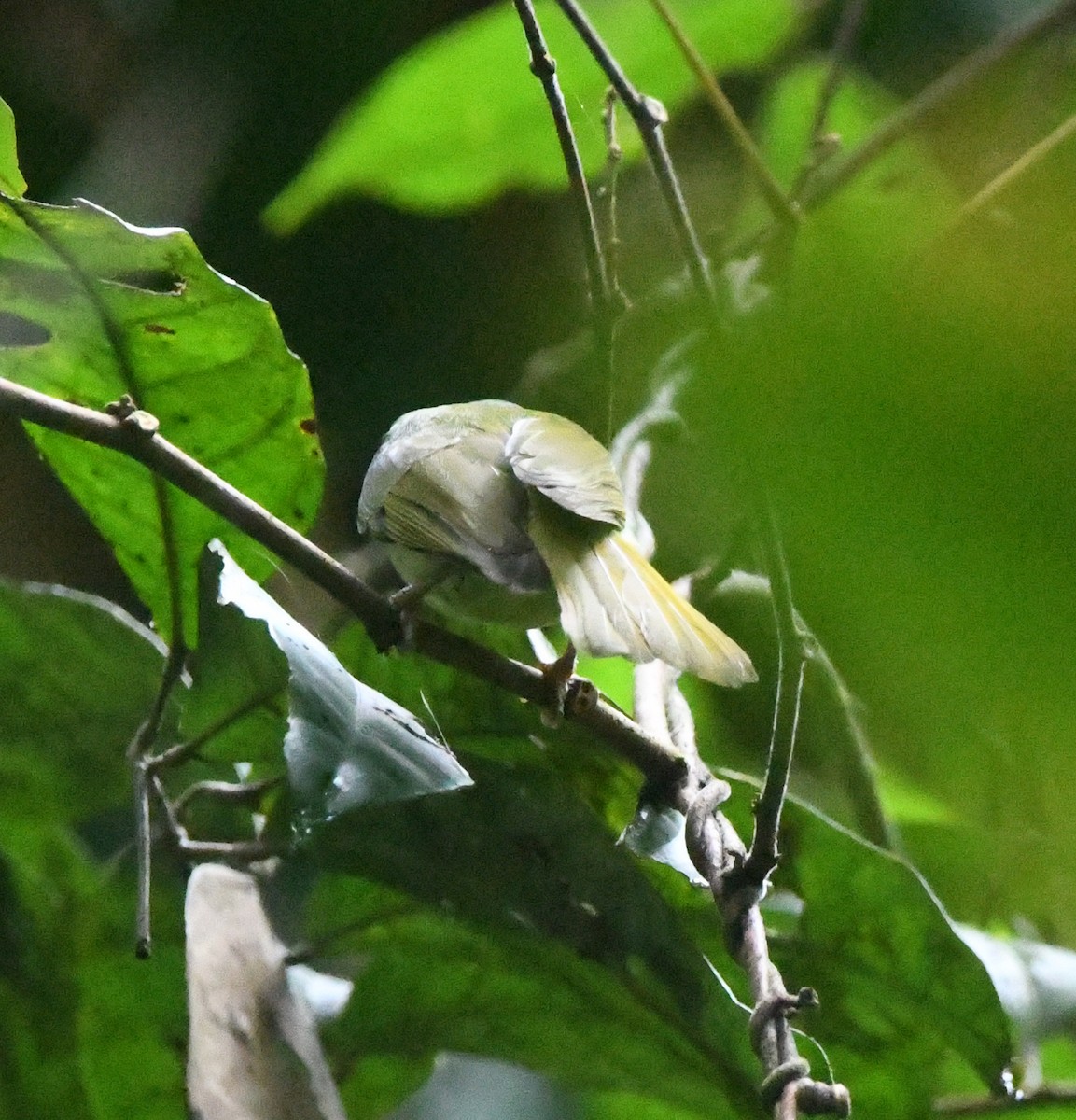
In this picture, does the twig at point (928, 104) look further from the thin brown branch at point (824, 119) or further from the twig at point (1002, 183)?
the twig at point (1002, 183)

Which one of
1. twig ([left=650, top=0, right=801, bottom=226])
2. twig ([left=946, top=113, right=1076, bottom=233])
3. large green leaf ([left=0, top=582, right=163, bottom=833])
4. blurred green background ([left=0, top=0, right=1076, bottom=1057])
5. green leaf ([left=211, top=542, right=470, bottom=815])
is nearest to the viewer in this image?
blurred green background ([left=0, top=0, right=1076, bottom=1057])

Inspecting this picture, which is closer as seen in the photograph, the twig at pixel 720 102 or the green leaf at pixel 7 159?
the green leaf at pixel 7 159

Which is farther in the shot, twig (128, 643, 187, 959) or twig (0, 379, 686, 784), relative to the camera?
twig (128, 643, 187, 959)

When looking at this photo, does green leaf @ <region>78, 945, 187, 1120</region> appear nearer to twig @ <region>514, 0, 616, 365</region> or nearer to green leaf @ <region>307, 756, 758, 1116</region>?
green leaf @ <region>307, 756, 758, 1116</region>

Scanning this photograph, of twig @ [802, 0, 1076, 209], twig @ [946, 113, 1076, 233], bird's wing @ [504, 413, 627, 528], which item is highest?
twig @ [946, 113, 1076, 233]

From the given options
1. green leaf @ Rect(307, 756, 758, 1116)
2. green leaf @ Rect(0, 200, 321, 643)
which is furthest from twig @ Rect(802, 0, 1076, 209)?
green leaf @ Rect(307, 756, 758, 1116)

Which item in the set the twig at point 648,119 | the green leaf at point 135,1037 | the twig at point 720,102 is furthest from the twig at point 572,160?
the green leaf at point 135,1037

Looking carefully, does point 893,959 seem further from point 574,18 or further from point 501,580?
point 574,18

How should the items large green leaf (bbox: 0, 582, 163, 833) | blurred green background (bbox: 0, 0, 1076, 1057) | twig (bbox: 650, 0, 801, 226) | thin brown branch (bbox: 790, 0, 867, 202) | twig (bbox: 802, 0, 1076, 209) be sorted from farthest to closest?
twig (bbox: 802, 0, 1076, 209) → thin brown branch (bbox: 790, 0, 867, 202) → twig (bbox: 650, 0, 801, 226) → large green leaf (bbox: 0, 582, 163, 833) → blurred green background (bbox: 0, 0, 1076, 1057)
